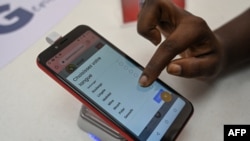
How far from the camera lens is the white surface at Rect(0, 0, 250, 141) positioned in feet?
1.26

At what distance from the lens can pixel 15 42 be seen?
484 mm

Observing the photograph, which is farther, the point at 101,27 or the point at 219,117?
the point at 101,27

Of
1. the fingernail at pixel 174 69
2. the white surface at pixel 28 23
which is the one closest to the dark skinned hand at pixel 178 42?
the fingernail at pixel 174 69

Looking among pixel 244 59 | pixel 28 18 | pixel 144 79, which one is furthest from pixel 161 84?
pixel 28 18

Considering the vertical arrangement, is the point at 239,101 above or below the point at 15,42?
below

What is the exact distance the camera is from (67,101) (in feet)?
1.37

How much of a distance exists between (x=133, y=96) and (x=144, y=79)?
1.0 inches

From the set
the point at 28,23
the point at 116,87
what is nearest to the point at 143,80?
the point at 116,87

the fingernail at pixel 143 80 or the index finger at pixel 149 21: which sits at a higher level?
the index finger at pixel 149 21

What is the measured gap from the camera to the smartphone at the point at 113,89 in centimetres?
35

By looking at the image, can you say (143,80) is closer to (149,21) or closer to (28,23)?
(149,21)

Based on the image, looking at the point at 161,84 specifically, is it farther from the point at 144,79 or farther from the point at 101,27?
the point at 101,27

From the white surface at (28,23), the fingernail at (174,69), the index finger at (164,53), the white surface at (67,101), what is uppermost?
the white surface at (28,23)

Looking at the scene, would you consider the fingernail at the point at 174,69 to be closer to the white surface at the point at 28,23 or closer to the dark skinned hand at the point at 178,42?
the dark skinned hand at the point at 178,42
